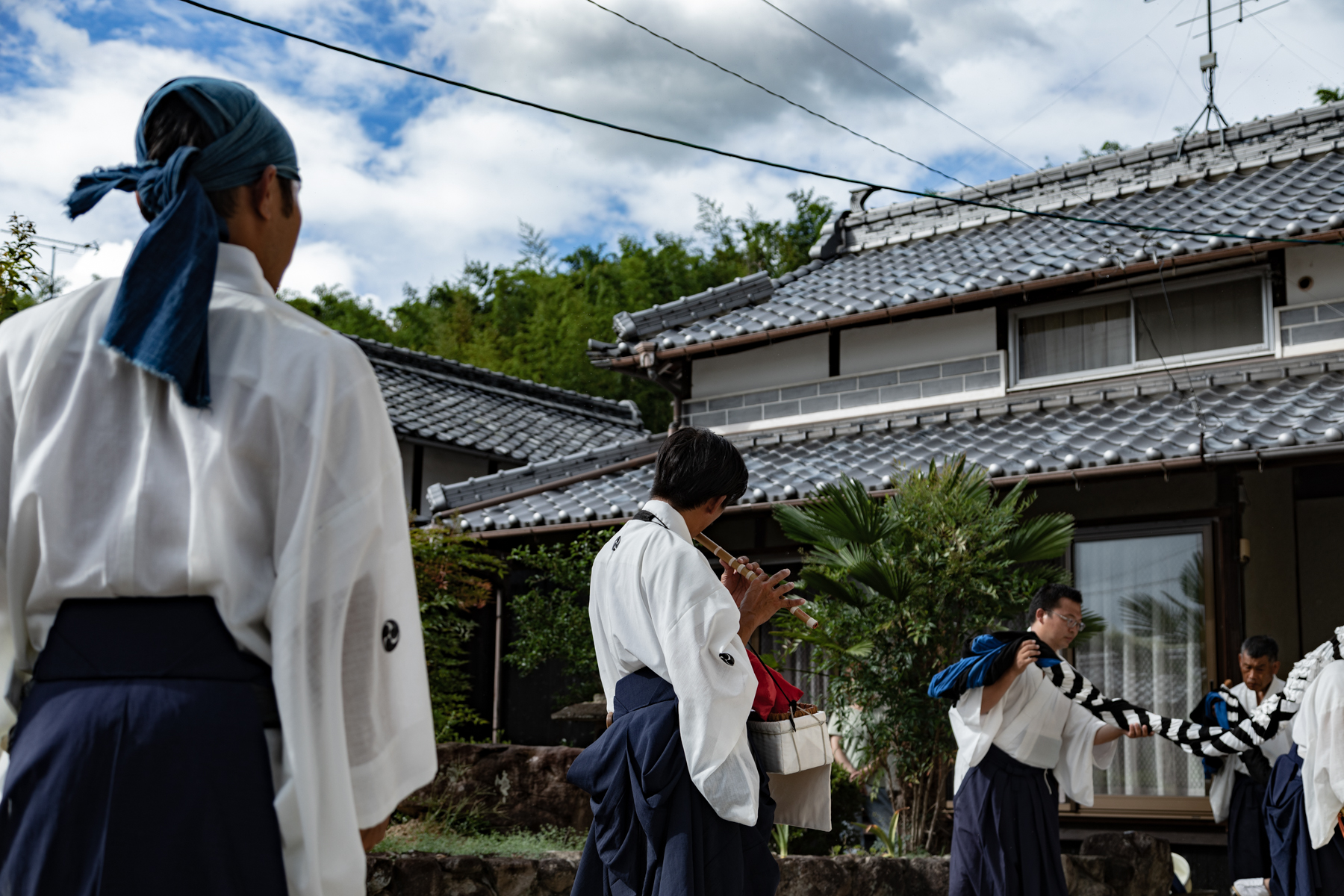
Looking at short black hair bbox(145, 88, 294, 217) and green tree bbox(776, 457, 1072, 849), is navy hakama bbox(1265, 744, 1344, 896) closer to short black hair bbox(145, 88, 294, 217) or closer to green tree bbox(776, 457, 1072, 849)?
green tree bbox(776, 457, 1072, 849)

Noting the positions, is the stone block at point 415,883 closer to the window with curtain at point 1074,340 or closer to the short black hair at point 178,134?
the short black hair at point 178,134

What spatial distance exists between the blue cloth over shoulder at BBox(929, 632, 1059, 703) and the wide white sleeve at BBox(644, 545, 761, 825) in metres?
2.84

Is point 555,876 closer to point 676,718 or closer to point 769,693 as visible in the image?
point 769,693

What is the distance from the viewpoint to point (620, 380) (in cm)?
2541

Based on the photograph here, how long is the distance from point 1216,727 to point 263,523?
6.91 m

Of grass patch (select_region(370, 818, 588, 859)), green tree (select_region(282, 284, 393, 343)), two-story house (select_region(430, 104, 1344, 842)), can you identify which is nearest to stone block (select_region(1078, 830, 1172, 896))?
two-story house (select_region(430, 104, 1344, 842))

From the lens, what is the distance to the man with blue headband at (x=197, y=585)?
64.6 inches

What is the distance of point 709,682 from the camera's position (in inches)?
138

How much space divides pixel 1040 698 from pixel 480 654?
8162 mm

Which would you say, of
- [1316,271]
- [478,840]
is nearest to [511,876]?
[478,840]

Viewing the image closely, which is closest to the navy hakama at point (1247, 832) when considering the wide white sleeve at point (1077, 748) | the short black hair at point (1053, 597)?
the wide white sleeve at point (1077, 748)

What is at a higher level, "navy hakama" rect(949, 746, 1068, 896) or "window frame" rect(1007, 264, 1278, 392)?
"window frame" rect(1007, 264, 1278, 392)

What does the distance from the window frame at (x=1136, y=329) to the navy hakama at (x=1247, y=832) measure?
3698 mm

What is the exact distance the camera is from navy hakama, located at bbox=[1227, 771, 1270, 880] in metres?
7.46
